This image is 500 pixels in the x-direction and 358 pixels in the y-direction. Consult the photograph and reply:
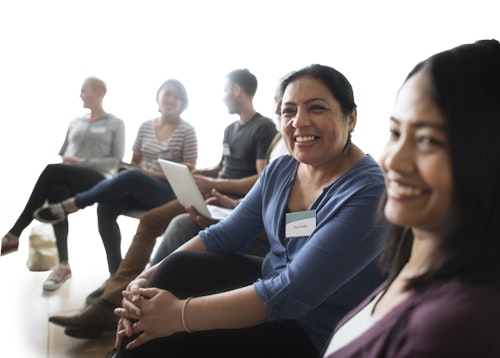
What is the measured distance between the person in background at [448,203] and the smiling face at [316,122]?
25.5 inches

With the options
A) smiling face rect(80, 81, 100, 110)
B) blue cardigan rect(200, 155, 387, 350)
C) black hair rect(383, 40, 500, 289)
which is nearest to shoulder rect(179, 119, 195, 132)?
smiling face rect(80, 81, 100, 110)

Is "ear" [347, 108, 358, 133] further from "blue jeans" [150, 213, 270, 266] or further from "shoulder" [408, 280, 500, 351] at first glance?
"blue jeans" [150, 213, 270, 266]

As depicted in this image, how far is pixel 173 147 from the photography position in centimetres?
304

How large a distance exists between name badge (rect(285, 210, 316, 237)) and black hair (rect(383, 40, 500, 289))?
0.62 m

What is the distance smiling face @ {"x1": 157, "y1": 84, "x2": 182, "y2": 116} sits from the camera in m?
3.09

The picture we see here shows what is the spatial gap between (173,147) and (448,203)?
2601 millimetres

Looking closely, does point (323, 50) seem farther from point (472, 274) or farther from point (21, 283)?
point (472, 274)

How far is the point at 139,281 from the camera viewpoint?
1378mm

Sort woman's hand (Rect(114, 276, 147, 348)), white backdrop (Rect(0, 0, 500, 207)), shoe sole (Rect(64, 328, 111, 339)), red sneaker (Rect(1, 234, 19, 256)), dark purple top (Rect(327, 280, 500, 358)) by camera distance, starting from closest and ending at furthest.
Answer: dark purple top (Rect(327, 280, 500, 358)) → woman's hand (Rect(114, 276, 147, 348)) → shoe sole (Rect(64, 328, 111, 339)) → red sneaker (Rect(1, 234, 19, 256)) → white backdrop (Rect(0, 0, 500, 207))

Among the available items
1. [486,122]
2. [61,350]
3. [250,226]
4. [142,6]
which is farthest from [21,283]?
[486,122]

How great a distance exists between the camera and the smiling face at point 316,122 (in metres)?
1.31

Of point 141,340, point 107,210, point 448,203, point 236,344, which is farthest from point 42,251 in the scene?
point 448,203

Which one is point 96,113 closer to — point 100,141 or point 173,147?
point 100,141

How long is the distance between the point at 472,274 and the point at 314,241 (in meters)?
0.58
